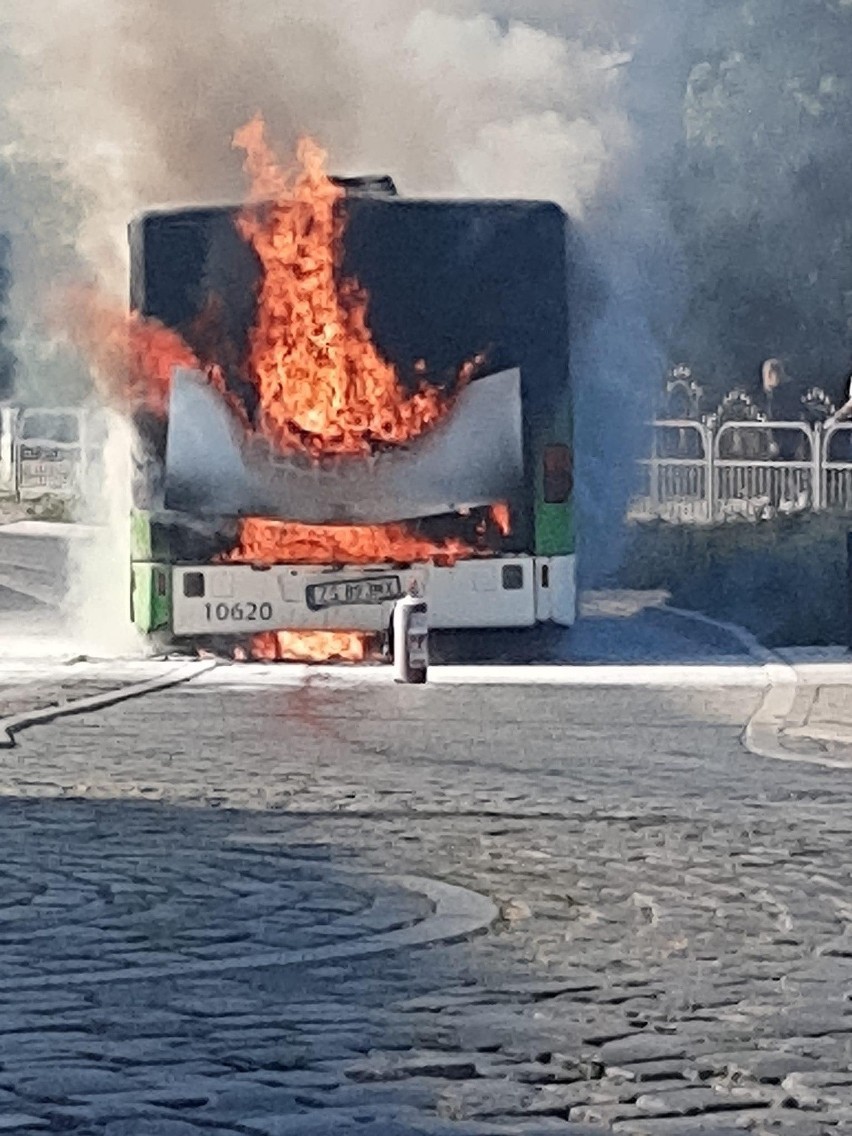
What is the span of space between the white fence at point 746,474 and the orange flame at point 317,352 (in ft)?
50.1

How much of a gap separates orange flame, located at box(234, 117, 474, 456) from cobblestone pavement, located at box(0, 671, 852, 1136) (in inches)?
199

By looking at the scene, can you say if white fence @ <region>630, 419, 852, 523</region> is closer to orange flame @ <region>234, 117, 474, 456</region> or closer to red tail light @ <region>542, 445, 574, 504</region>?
red tail light @ <region>542, 445, 574, 504</region>

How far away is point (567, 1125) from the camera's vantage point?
21.1 feet

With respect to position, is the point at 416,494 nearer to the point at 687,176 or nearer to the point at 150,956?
the point at 150,956

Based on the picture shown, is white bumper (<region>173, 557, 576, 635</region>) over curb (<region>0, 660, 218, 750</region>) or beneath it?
over

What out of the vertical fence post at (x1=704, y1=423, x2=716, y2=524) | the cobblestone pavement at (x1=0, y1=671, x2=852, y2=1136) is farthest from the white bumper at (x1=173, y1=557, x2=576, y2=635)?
the vertical fence post at (x1=704, y1=423, x2=716, y2=524)

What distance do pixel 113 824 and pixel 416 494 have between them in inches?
373

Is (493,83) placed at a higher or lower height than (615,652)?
higher

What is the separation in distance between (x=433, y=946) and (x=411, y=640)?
1108cm

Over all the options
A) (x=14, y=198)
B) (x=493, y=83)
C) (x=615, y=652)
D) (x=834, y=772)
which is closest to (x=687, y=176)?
(x=493, y=83)

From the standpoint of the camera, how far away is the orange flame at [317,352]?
845 inches

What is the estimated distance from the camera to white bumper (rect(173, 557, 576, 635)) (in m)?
21.4

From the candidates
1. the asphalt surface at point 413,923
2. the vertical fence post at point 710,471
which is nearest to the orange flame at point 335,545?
the asphalt surface at point 413,923

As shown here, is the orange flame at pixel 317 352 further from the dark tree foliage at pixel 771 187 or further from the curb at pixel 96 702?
the dark tree foliage at pixel 771 187
